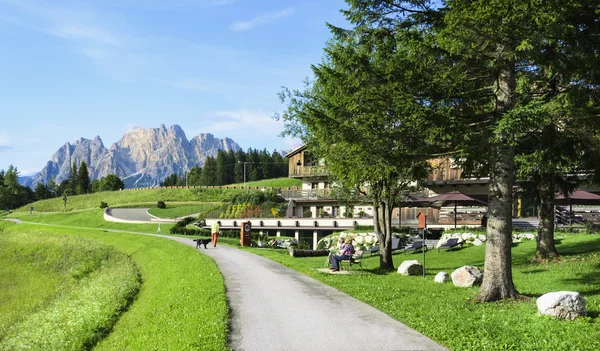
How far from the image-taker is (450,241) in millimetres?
27047

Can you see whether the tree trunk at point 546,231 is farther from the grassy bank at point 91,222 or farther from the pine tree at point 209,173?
the pine tree at point 209,173

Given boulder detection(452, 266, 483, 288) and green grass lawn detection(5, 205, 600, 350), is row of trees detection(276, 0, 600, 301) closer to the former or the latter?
green grass lawn detection(5, 205, 600, 350)

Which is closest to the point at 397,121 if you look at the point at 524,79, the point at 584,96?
the point at 524,79

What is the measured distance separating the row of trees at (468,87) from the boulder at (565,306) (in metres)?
1.92

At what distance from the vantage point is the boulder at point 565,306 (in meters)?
10.0

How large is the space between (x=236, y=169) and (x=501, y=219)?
14744cm

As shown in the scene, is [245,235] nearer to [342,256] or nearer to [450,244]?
[450,244]

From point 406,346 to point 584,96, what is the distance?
705 centimetres

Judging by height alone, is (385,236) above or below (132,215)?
above

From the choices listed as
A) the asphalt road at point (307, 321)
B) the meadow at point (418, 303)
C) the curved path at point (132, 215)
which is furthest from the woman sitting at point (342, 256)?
the curved path at point (132, 215)

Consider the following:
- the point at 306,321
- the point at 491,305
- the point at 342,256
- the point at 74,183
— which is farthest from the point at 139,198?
the point at 491,305

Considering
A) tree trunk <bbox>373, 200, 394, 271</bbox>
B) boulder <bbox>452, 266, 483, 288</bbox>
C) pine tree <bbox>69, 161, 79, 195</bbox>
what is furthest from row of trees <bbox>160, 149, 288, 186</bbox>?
boulder <bbox>452, 266, 483, 288</bbox>

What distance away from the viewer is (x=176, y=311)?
12883 mm

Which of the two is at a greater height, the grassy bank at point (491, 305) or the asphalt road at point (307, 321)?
the grassy bank at point (491, 305)
